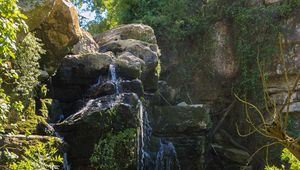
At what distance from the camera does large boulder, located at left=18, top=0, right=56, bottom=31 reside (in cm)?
653

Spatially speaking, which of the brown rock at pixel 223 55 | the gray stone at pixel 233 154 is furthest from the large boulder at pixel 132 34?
the gray stone at pixel 233 154

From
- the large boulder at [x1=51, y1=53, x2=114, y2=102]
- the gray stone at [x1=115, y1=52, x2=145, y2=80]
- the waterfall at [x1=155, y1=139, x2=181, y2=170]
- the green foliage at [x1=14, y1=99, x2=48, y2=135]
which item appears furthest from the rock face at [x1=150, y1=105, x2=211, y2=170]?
the green foliage at [x1=14, y1=99, x2=48, y2=135]

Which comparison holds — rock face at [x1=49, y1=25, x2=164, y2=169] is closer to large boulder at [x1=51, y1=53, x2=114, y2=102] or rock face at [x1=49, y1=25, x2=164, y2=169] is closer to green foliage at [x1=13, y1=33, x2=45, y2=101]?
large boulder at [x1=51, y1=53, x2=114, y2=102]

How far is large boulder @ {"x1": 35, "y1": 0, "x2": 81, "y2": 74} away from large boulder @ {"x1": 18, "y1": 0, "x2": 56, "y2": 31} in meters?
0.84

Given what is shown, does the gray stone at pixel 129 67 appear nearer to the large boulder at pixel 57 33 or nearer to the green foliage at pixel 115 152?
the large boulder at pixel 57 33

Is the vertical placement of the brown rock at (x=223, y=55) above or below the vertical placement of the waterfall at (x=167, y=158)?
above

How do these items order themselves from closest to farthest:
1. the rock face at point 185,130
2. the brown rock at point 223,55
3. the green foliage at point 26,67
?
1. the green foliage at point 26,67
2. the rock face at point 185,130
3. the brown rock at point 223,55

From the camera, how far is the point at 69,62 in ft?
27.7

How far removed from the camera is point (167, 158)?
28.6ft

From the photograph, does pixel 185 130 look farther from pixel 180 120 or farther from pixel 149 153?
pixel 149 153

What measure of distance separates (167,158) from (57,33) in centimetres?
356

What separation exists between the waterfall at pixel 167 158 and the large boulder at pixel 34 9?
A: 12.4ft

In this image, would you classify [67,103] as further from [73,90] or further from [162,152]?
[162,152]

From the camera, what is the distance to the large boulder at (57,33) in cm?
762
